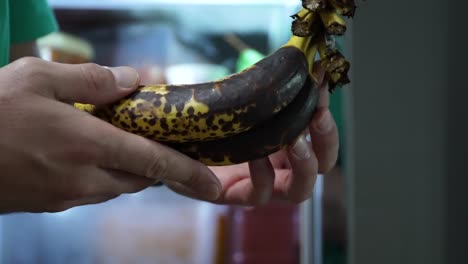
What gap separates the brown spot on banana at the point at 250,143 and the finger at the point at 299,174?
7 cm

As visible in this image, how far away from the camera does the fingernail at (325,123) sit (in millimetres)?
656

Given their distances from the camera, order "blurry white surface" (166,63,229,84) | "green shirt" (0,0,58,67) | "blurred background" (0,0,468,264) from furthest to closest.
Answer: "blurry white surface" (166,63,229,84) → "blurred background" (0,0,468,264) → "green shirt" (0,0,58,67)

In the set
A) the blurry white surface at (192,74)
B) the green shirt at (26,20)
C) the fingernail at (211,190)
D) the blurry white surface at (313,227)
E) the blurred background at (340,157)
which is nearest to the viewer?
the fingernail at (211,190)

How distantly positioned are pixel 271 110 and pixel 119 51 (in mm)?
1336

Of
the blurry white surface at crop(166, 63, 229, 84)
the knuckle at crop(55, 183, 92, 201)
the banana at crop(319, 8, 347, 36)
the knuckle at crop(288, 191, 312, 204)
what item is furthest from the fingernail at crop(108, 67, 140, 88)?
the blurry white surface at crop(166, 63, 229, 84)

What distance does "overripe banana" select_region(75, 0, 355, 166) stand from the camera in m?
0.49

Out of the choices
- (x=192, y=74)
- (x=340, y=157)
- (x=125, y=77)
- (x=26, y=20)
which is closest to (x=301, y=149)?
(x=125, y=77)

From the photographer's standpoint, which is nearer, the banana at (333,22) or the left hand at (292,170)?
the banana at (333,22)

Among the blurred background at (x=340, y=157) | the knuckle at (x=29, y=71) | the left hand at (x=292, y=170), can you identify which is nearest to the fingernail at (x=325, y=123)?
the left hand at (x=292, y=170)

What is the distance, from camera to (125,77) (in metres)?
0.51

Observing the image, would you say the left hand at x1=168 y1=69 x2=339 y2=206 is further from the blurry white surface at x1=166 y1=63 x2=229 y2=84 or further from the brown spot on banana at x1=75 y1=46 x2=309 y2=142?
the blurry white surface at x1=166 y1=63 x2=229 y2=84

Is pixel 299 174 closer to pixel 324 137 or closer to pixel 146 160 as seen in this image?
pixel 324 137

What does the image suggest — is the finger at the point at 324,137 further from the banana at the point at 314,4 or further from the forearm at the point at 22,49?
the forearm at the point at 22,49

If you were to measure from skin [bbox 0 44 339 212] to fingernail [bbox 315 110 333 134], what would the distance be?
0.18m
